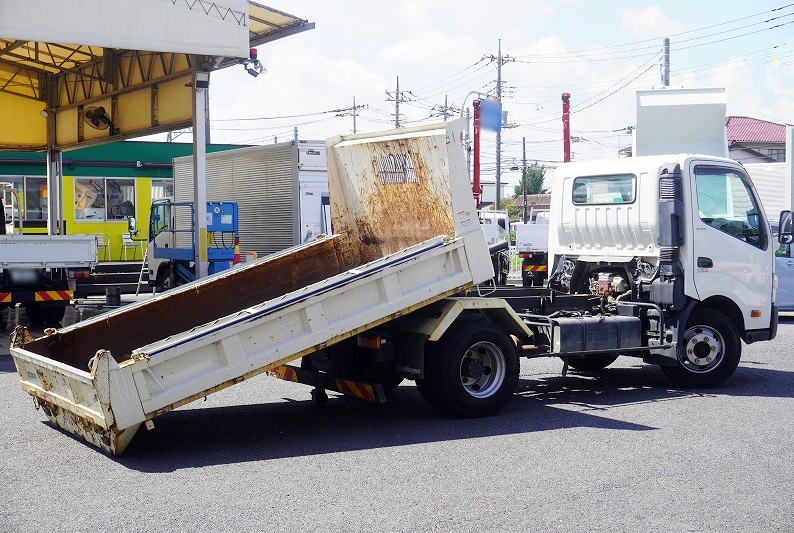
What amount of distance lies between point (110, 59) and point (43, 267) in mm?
7387

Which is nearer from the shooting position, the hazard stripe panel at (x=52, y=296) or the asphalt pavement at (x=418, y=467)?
the asphalt pavement at (x=418, y=467)

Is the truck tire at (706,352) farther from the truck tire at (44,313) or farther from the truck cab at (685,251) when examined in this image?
the truck tire at (44,313)

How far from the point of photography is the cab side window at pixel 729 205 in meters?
10.3

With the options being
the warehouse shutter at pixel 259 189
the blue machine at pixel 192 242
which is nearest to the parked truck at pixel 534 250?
the warehouse shutter at pixel 259 189

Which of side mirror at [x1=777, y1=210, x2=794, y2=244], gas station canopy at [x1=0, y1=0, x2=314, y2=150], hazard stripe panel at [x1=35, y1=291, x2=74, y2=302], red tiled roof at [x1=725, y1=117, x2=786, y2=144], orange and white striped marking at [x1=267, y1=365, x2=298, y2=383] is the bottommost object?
orange and white striped marking at [x1=267, y1=365, x2=298, y2=383]

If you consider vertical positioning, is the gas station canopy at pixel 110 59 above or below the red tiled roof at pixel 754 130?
below

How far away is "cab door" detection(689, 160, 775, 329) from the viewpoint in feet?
33.4

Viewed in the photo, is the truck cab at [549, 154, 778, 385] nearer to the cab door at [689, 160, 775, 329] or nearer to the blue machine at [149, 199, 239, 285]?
the cab door at [689, 160, 775, 329]

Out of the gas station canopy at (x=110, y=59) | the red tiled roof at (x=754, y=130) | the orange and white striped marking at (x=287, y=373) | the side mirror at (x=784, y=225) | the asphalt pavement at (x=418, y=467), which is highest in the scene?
the red tiled roof at (x=754, y=130)

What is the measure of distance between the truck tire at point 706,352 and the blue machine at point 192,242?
11.9 metres

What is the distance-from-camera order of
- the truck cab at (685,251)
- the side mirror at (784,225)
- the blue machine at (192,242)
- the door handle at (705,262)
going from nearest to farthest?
the truck cab at (685,251) → the door handle at (705,262) → the side mirror at (784,225) → the blue machine at (192,242)

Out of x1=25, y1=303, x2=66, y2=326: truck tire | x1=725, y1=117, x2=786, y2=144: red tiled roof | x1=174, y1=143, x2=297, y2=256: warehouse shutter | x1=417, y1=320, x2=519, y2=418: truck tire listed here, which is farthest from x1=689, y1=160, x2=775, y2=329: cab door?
x1=725, y1=117, x2=786, y2=144: red tiled roof

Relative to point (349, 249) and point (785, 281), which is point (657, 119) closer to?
point (785, 281)

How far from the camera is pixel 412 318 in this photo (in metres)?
8.72
